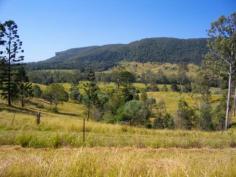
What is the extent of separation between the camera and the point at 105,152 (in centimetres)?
760

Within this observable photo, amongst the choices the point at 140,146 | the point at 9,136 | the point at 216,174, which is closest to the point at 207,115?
the point at 140,146

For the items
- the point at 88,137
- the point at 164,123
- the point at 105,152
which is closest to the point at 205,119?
the point at 164,123

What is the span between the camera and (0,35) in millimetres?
48219

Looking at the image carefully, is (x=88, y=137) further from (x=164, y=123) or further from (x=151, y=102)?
(x=151, y=102)

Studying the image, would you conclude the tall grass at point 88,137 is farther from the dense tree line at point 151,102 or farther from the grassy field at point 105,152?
the dense tree line at point 151,102

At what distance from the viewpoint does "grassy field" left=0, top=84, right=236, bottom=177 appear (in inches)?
158

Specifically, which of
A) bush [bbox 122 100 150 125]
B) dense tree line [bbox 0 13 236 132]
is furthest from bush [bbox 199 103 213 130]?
bush [bbox 122 100 150 125]

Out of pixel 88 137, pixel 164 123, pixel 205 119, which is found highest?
pixel 88 137

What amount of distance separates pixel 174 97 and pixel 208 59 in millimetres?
80105

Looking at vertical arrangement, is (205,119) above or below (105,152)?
below

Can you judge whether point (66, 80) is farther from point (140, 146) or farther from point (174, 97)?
point (140, 146)

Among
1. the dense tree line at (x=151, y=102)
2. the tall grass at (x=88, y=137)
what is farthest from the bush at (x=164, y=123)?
the tall grass at (x=88, y=137)

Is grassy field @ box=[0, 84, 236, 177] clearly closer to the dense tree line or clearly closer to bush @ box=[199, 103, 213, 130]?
the dense tree line

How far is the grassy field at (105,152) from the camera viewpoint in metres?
4.01
